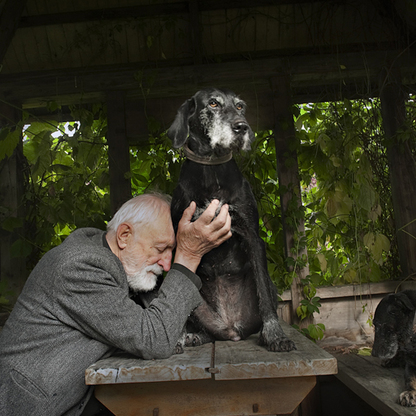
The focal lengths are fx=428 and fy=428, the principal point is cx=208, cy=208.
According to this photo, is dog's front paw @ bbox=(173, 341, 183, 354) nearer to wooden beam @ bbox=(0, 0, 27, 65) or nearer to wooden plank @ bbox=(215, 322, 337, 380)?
wooden plank @ bbox=(215, 322, 337, 380)

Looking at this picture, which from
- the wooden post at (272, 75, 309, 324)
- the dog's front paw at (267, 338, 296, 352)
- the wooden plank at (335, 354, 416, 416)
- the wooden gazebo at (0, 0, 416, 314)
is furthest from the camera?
the wooden gazebo at (0, 0, 416, 314)

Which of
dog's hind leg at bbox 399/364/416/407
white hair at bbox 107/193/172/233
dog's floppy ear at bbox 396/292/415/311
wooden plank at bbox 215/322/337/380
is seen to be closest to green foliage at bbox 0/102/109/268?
white hair at bbox 107/193/172/233

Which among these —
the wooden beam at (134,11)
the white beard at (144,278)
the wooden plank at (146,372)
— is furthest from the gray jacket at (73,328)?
the wooden beam at (134,11)

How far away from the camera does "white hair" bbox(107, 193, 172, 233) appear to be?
6.91ft

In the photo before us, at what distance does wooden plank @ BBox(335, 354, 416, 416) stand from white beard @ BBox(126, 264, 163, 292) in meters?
1.25

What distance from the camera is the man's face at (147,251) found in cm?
210

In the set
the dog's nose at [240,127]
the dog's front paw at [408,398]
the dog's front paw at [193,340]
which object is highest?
the dog's nose at [240,127]

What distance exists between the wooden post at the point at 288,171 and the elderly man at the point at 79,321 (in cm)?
160

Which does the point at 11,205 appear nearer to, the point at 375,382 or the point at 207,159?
the point at 207,159

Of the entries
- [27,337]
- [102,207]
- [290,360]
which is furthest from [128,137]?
[290,360]

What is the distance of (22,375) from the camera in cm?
174

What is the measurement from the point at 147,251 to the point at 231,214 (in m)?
0.46

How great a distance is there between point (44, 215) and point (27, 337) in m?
2.01

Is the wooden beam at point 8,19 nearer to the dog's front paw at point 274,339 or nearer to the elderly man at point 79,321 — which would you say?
the elderly man at point 79,321
